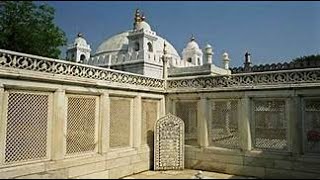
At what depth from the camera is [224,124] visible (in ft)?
31.6

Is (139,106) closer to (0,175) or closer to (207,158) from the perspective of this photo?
(207,158)

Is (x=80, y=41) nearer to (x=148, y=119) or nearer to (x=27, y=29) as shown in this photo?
(x=27, y=29)

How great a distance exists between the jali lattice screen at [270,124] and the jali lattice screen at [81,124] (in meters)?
4.51

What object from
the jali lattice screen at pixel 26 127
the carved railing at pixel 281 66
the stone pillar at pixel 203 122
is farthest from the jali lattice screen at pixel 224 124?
the carved railing at pixel 281 66

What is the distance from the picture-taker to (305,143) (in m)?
8.23

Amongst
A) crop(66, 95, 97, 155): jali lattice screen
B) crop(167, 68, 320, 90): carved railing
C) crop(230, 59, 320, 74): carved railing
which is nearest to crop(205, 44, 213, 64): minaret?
crop(230, 59, 320, 74): carved railing

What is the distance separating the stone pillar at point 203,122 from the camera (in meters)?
9.88

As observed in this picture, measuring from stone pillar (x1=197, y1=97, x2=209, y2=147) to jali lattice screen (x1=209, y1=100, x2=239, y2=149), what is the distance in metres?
0.15

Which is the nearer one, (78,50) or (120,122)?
(120,122)

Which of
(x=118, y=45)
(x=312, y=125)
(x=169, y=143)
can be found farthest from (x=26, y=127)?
(x=118, y=45)

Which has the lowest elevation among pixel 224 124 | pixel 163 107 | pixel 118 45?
pixel 224 124

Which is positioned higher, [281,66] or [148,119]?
[281,66]

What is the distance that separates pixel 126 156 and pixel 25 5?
12465 millimetres

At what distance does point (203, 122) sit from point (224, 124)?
66 centimetres
